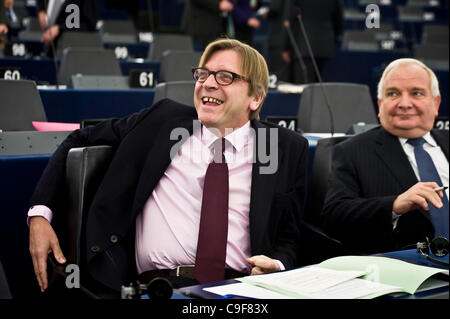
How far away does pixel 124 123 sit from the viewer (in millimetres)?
2043

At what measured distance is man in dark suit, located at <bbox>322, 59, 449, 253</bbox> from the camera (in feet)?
7.36

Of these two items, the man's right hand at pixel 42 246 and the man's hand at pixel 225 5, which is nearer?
the man's right hand at pixel 42 246

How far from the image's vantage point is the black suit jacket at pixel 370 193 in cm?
222

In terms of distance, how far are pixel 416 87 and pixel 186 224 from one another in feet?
3.22

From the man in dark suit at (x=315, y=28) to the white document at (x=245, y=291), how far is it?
482cm

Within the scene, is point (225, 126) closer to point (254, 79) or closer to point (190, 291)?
point (254, 79)

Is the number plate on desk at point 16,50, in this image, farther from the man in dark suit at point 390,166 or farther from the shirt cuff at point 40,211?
the shirt cuff at point 40,211

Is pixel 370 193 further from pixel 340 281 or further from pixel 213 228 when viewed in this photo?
pixel 340 281

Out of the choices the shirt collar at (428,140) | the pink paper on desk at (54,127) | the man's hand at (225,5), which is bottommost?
the shirt collar at (428,140)

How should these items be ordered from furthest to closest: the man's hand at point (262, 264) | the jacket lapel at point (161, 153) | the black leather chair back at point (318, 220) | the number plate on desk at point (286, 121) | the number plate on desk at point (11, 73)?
the number plate on desk at point (11, 73)
the number plate on desk at point (286, 121)
the black leather chair back at point (318, 220)
the jacket lapel at point (161, 153)
the man's hand at point (262, 264)

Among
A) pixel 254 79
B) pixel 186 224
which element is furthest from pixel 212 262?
pixel 254 79

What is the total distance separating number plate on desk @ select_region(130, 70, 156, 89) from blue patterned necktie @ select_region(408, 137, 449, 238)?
238cm

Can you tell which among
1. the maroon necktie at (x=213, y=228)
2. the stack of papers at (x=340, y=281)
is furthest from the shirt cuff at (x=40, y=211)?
the stack of papers at (x=340, y=281)

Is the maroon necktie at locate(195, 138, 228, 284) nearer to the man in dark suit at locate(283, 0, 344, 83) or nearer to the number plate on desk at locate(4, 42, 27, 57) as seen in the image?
the number plate on desk at locate(4, 42, 27, 57)
